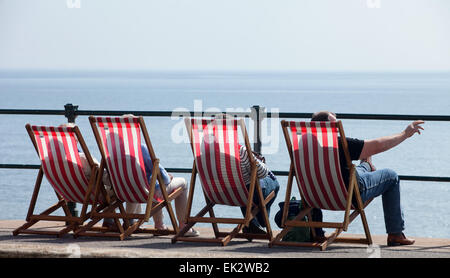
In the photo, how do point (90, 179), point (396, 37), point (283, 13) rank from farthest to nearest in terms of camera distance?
point (283, 13) → point (396, 37) → point (90, 179)

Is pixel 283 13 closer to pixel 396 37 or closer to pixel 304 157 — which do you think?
pixel 396 37

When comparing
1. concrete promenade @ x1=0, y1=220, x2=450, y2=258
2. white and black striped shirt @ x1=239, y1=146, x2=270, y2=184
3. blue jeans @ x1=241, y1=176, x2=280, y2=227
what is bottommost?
concrete promenade @ x1=0, y1=220, x2=450, y2=258

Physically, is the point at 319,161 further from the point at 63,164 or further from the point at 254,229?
the point at 63,164

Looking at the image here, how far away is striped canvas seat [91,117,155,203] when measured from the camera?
20.2ft

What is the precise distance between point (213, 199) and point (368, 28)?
278ft

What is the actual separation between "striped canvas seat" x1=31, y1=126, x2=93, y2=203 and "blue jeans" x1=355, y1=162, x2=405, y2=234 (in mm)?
1999

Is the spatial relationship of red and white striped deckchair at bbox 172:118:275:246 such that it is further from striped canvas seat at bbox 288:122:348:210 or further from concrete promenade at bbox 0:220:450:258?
striped canvas seat at bbox 288:122:348:210

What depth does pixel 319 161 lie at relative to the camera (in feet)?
19.1

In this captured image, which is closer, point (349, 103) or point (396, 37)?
point (349, 103)

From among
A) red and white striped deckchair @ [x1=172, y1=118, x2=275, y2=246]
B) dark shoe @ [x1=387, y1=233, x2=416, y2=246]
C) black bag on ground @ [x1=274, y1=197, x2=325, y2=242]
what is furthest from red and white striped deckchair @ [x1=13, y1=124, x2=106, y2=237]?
dark shoe @ [x1=387, y1=233, x2=416, y2=246]

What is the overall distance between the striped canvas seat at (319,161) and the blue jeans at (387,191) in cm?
17

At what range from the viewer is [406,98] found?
75500 mm

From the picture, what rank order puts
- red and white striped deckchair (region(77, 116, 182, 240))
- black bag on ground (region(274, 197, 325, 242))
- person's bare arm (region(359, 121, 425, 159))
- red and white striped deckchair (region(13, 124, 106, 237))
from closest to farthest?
person's bare arm (region(359, 121, 425, 159)) < black bag on ground (region(274, 197, 325, 242)) < red and white striped deckchair (region(77, 116, 182, 240)) < red and white striped deckchair (region(13, 124, 106, 237))
